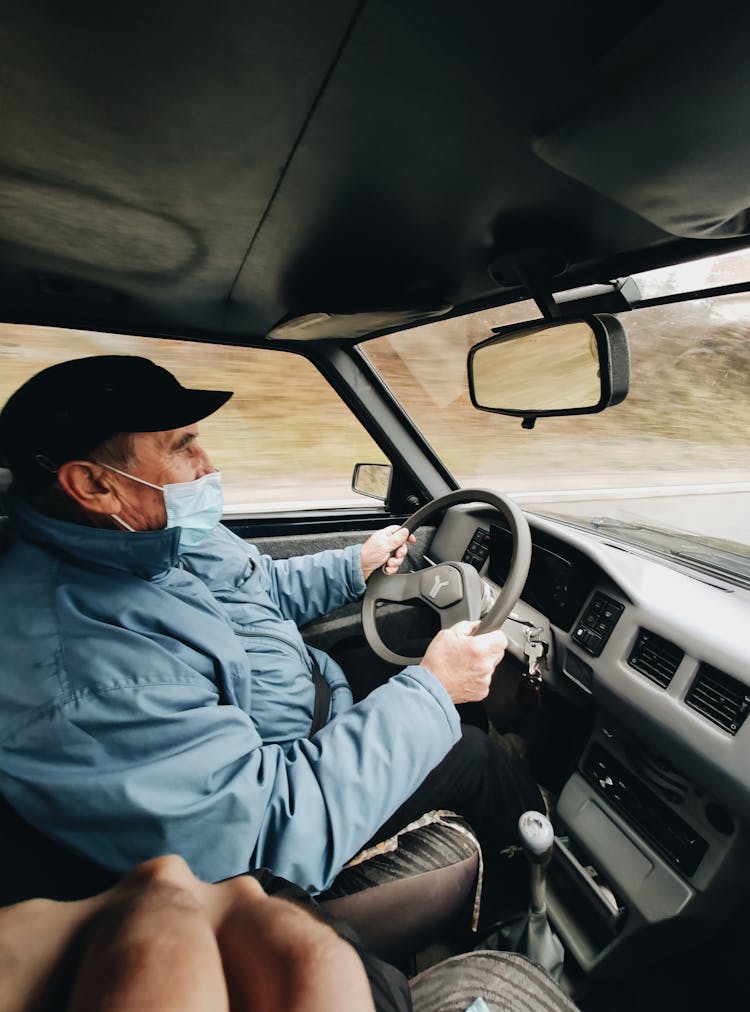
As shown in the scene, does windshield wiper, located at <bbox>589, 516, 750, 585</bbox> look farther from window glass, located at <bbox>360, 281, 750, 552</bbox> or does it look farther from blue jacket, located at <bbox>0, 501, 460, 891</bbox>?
blue jacket, located at <bbox>0, 501, 460, 891</bbox>

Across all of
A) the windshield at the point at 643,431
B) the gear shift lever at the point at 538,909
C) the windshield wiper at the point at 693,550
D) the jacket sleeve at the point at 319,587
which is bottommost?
the gear shift lever at the point at 538,909

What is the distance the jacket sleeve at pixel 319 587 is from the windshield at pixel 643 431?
1.12m

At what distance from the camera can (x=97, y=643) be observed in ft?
3.40

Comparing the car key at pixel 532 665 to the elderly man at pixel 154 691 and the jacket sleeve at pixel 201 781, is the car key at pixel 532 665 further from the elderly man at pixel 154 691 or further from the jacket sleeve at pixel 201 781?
the jacket sleeve at pixel 201 781

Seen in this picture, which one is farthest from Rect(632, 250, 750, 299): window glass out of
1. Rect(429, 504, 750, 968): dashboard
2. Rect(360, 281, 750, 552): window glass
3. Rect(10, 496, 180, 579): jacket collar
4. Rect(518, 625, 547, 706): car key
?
Rect(10, 496, 180, 579): jacket collar

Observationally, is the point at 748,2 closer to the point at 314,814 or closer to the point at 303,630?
the point at 314,814

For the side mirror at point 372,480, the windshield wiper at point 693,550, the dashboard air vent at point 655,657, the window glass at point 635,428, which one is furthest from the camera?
the side mirror at point 372,480

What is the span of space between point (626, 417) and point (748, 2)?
7.08ft

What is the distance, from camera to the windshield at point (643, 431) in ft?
5.91

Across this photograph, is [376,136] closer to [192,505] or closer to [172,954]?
[192,505]

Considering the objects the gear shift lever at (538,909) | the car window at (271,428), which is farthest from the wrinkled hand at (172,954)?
the car window at (271,428)

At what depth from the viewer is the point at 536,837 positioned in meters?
1.43

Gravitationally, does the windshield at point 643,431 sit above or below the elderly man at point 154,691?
above

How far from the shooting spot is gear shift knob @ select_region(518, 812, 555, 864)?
4.71 ft
